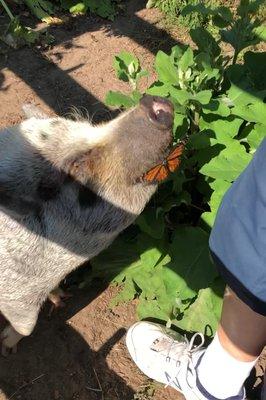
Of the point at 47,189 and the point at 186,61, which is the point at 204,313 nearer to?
the point at 47,189

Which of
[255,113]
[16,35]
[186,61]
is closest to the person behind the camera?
[255,113]

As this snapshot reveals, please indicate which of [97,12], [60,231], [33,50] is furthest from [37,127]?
[97,12]

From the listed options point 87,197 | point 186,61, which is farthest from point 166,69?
point 87,197

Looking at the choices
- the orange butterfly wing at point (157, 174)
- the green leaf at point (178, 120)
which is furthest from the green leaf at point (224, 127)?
the orange butterfly wing at point (157, 174)

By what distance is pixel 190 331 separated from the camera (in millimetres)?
3682

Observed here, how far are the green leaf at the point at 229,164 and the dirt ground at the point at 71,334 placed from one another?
1.41 m

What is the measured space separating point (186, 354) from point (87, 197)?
1153 millimetres

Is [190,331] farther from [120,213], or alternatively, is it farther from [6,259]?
[6,259]

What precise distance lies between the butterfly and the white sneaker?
1.05 meters

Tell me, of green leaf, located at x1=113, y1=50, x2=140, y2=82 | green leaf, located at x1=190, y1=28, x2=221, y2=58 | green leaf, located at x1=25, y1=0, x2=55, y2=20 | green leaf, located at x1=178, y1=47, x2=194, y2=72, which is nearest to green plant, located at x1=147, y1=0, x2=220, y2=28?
green leaf, located at x1=25, y1=0, x2=55, y2=20

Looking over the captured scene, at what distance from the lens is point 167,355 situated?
11.4ft

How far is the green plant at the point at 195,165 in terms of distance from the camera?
314 cm

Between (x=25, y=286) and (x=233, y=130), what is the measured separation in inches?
59.5

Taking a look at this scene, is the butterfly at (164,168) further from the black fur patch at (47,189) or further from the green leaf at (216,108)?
the black fur patch at (47,189)
